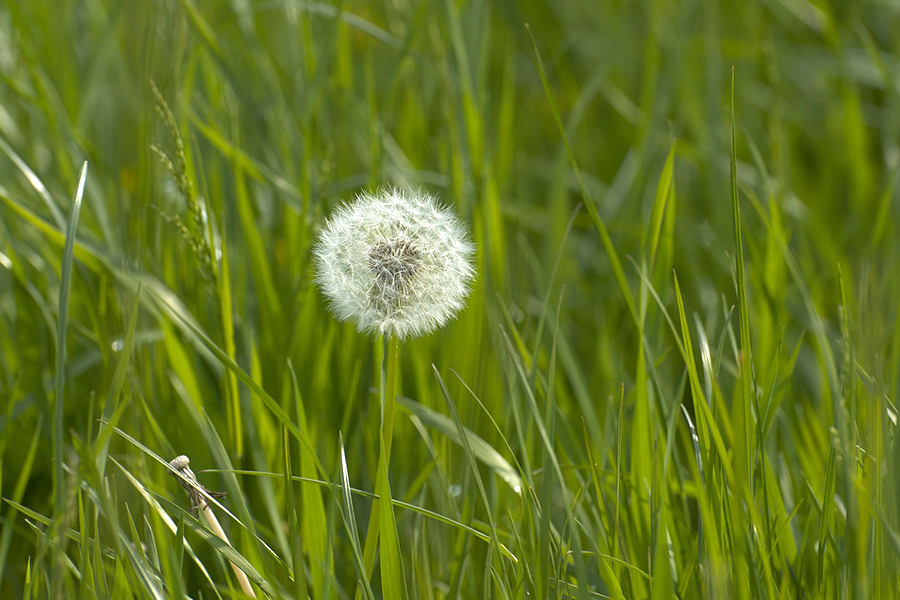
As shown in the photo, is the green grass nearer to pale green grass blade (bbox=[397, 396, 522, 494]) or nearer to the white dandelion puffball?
pale green grass blade (bbox=[397, 396, 522, 494])

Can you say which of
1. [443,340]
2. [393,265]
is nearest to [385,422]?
[393,265]

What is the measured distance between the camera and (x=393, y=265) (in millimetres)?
1155

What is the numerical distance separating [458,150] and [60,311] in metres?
1.11

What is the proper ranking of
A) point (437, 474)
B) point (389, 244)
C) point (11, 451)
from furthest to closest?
point (11, 451) → point (437, 474) → point (389, 244)

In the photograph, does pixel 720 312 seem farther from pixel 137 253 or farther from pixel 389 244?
pixel 137 253

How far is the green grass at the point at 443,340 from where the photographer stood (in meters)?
1.01

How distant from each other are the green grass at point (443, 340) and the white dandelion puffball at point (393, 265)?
137mm

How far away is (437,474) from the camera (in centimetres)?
134

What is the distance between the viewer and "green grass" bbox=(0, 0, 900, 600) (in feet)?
3.32

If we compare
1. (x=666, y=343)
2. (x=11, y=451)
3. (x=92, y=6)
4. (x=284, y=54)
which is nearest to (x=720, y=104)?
(x=666, y=343)

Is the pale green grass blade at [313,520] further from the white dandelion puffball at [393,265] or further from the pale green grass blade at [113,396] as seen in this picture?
the pale green grass blade at [113,396]

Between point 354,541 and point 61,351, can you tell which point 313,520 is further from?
point 61,351

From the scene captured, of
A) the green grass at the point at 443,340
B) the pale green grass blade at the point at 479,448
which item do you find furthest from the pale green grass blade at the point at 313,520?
the pale green grass blade at the point at 479,448

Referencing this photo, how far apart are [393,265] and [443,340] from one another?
583 mm
